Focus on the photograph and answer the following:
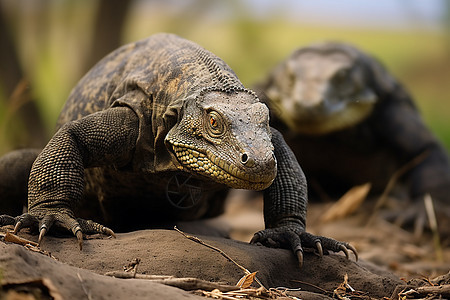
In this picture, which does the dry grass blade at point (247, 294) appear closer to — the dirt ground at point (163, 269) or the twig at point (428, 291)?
the dirt ground at point (163, 269)

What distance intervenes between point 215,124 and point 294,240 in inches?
45.7

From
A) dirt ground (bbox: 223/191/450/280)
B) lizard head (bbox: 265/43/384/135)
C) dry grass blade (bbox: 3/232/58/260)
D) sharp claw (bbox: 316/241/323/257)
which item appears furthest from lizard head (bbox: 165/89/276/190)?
lizard head (bbox: 265/43/384/135)

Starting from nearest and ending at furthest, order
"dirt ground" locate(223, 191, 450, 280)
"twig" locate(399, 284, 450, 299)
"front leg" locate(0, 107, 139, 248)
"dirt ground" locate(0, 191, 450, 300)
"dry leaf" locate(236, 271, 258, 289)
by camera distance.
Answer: "dirt ground" locate(0, 191, 450, 300) → "dry leaf" locate(236, 271, 258, 289) → "twig" locate(399, 284, 450, 299) → "front leg" locate(0, 107, 139, 248) → "dirt ground" locate(223, 191, 450, 280)

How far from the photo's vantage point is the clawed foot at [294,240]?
5.04m

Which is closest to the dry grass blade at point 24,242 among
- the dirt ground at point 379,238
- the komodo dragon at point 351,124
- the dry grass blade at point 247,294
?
the dry grass blade at point 247,294

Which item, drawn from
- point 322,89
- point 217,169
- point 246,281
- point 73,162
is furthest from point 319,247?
point 322,89

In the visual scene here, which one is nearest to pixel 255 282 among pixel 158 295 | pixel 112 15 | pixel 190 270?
pixel 190 270

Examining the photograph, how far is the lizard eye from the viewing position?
4.45 meters

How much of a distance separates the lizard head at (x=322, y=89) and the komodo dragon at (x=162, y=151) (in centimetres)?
361

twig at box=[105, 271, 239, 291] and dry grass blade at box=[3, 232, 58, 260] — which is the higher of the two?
twig at box=[105, 271, 239, 291]

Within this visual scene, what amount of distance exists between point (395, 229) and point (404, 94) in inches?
98.2

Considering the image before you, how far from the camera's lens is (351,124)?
10.3 m

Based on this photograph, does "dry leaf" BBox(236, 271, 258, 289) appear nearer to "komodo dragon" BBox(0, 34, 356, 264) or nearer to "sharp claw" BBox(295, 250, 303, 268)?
"komodo dragon" BBox(0, 34, 356, 264)

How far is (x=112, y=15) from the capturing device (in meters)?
15.2
